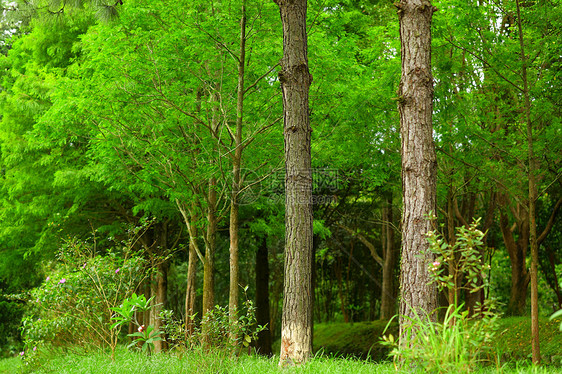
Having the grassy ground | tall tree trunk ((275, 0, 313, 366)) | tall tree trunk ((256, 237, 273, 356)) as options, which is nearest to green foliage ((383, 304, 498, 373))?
tall tree trunk ((275, 0, 313, 366))

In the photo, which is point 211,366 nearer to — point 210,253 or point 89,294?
point 89,294

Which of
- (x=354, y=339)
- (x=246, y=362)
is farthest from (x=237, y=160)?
(x=354, y=339)

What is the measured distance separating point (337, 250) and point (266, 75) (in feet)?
39.4

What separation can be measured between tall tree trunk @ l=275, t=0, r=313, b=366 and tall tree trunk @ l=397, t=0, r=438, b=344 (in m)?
1.34

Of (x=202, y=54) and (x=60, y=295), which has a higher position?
(x=202, y=54)

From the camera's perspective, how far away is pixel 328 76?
337 inches

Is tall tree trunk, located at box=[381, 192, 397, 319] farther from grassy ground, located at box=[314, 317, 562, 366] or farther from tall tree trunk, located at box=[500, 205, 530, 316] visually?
tall tree trunk, located at box=[500, 205, 530, 316]

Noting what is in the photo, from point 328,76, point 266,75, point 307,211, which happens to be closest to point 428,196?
point 307,211

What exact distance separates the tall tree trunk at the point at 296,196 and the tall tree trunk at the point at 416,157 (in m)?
1.34

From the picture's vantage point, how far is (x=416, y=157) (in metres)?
5.31

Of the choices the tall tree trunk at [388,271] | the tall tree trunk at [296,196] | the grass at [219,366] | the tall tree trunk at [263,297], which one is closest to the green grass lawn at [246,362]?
the grass at [219,366]

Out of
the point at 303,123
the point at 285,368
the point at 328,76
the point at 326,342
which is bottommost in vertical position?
the point at 326,342

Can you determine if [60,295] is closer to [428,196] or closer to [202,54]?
[202,54]

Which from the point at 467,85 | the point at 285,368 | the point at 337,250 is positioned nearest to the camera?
the point at 285,368
